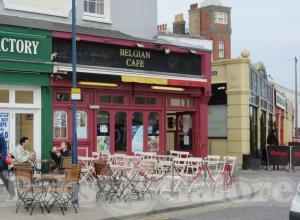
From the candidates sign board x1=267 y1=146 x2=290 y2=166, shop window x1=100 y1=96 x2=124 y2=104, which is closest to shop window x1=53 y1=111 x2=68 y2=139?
shop window x1=100 y1=96 x2=124 y2=104

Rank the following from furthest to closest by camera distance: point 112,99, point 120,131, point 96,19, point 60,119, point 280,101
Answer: point 280,101 < point 96,19 < point 120,131 < point 112,99 < point 60,119

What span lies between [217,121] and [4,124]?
38.7 ft

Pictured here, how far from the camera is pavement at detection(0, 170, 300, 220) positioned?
1073 cm

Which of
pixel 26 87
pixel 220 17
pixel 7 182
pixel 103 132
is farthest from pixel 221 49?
pixel 7 182

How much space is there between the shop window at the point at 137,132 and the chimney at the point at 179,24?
35098 millimetres

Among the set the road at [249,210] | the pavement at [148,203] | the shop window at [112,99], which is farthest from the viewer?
the shop window at [112,99]

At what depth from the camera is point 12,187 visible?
12.5 meters

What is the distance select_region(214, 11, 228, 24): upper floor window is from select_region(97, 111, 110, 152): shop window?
43496mm

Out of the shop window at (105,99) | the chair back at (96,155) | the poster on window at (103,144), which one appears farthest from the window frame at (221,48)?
the chair back at (96,155)

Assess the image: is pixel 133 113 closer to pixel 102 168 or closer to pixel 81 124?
pixel 81 124

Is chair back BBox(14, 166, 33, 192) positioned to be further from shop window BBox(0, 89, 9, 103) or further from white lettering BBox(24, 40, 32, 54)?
white lettering BBox(24, 40, 32, 54)

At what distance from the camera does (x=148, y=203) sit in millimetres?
12266

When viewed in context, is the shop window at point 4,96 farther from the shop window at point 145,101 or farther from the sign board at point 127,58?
the shop window at point 145,101

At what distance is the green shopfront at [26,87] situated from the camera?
1493cm
